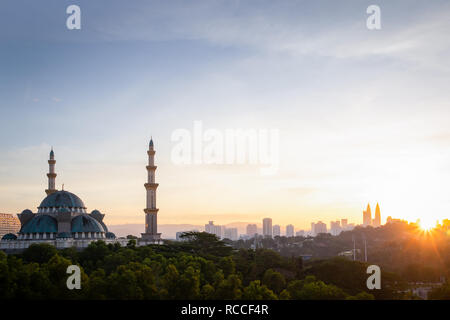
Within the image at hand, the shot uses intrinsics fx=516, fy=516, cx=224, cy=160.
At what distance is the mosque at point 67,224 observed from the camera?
74.9 m

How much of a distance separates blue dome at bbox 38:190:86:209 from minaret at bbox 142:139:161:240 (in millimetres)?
10932

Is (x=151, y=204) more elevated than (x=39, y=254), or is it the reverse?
(x=151, y=204)

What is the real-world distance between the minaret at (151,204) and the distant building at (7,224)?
11293 centimetres

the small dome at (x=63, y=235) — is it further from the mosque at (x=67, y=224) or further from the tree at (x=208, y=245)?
the tree at (x=208, y=245)

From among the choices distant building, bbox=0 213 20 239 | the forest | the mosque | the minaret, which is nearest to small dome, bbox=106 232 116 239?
the mosque

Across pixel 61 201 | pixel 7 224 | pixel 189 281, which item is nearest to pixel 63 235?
pixel 61 201

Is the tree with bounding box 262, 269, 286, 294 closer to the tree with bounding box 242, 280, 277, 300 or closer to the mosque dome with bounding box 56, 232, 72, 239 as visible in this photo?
the tree with bounding box 242, 280, 277, 300

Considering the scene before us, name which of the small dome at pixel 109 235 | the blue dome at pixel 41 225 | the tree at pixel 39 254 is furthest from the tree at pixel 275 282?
the blue dome at pixel 41 225

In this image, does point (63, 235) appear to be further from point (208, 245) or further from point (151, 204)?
point (208, 245)

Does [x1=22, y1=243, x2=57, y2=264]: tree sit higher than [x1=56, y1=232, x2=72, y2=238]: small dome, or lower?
lower

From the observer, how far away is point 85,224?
7875 centimetres

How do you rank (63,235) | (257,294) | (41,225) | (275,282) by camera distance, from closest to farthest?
1. (257,294)
2. (275,282)
3. (63,235)
4. (41,225)

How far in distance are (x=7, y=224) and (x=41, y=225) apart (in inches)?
4735

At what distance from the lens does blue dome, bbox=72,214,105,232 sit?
77875mm
